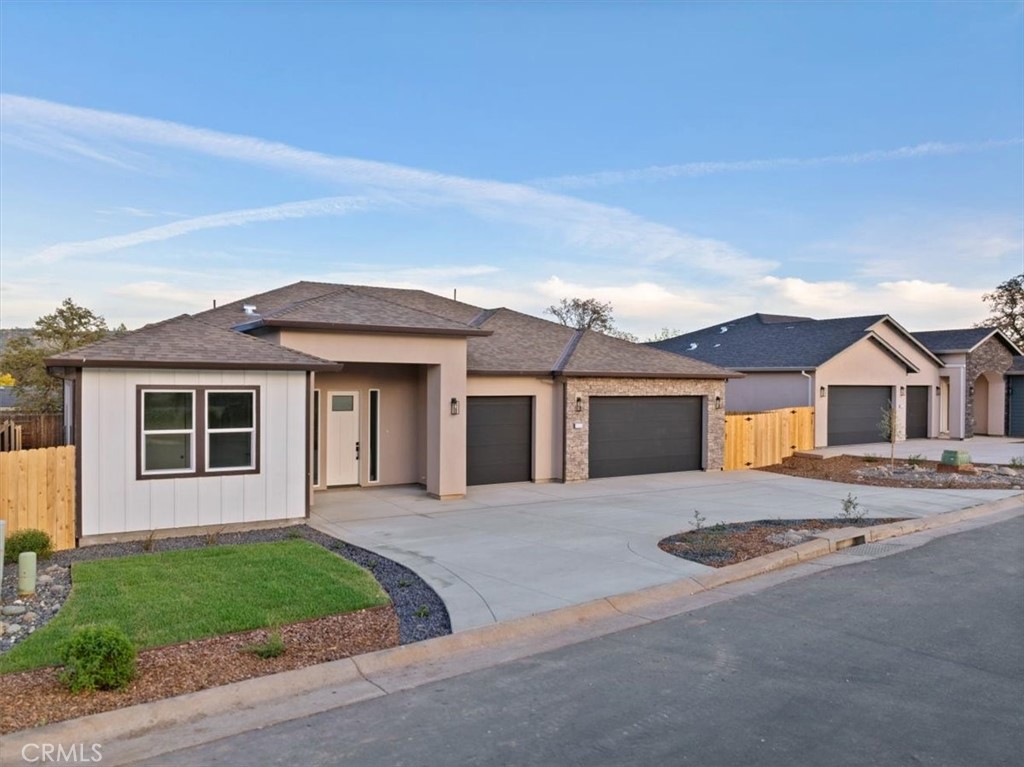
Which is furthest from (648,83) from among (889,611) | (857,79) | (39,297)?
(39,297)

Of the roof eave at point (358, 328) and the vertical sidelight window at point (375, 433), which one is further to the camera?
the vertical sidelight window at point (375, 433)

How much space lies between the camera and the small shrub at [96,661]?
17.2 ft

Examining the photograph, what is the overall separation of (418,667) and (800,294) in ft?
140

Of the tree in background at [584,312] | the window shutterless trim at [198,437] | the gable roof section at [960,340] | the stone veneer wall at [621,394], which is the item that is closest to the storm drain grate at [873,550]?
the stone veneer wall at [621,394]

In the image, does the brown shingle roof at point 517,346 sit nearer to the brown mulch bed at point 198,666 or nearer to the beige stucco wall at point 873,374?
the brown mulch bed at point 198,666

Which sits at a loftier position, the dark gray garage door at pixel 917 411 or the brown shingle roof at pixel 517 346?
the brown shingle roof at pixel 517 346

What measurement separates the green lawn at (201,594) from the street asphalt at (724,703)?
7.19ft

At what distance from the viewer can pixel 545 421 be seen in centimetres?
1819

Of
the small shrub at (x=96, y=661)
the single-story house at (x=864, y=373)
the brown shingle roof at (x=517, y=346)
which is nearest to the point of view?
the small shrub at (x=96, y=661)

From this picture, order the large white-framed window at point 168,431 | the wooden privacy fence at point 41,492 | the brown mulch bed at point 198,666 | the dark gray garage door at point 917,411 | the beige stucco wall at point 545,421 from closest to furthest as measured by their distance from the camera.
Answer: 1. the brown mulch bed at point 198,666
2. the wooden privacy fence at point 41,492
3. the large white-framed window at point 168,431
4. the beige stucco wall at point 545,421
5. the dark gray garage door at point 917,411

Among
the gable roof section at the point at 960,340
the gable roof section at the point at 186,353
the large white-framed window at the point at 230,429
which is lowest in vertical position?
the large white-framed window at the point at 230,429

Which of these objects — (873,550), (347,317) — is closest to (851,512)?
(873,550)

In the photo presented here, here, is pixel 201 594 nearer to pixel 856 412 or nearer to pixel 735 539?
pixel 735 539

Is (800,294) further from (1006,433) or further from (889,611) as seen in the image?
(889,611)
